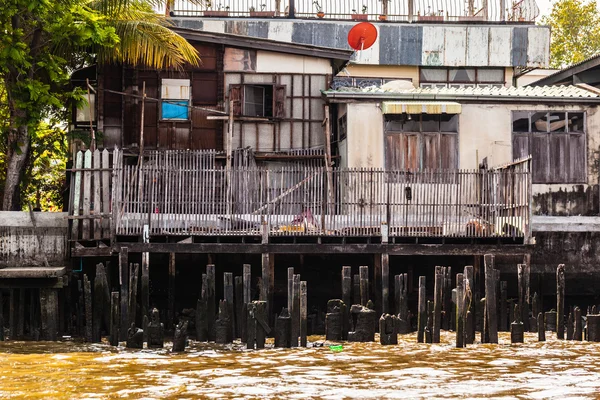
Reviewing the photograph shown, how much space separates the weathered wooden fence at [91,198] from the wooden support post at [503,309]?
27.3 ft

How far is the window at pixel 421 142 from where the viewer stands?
998 inches

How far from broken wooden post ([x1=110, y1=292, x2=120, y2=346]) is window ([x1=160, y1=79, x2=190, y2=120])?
29.4ft

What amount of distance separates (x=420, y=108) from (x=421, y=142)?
1016 millimetres

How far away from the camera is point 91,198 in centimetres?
2100

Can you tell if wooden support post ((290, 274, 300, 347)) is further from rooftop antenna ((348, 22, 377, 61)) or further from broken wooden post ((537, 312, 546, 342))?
rooftop antenna ((348, 22, 377, 61))

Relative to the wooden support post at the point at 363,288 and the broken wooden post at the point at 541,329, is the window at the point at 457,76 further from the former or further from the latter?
the broken wooden post at the point at 541,329

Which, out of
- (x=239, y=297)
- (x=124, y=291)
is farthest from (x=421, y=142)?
(x=124, y=291)

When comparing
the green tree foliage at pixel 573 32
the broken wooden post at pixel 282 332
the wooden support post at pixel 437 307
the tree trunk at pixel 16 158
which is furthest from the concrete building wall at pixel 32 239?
the green tree foliage at pixel 573 32

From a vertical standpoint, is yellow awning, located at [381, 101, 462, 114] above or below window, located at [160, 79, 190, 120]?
below

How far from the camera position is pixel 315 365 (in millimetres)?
15812

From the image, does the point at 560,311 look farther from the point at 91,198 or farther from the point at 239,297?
the point at 91,198

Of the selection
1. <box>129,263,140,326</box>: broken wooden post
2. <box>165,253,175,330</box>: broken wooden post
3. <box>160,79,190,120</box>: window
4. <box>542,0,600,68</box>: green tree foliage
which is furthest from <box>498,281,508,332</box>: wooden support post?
<box>542,0,600,68</box>: green tree foliage

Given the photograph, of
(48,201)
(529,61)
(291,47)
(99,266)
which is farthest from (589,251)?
(48,201)

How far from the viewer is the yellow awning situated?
2492 cm
